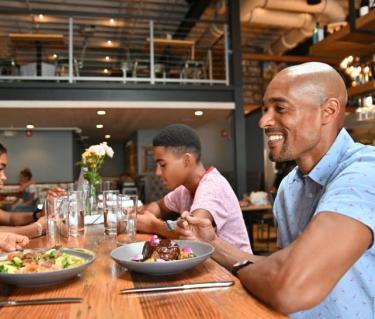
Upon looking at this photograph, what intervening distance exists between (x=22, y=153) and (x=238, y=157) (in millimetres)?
6866

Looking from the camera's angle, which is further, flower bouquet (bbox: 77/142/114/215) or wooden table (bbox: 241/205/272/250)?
wooden table (bbox: 241/205/272/250)

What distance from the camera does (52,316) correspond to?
2.58ft

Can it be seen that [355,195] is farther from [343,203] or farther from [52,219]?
[52,219]

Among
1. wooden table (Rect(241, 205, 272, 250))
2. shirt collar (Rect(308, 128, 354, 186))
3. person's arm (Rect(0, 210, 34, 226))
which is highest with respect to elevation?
shirt collar (Rect(308, 128, 354, 186))

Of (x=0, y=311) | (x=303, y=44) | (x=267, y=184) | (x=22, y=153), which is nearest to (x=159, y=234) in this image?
(x=0, y=311)

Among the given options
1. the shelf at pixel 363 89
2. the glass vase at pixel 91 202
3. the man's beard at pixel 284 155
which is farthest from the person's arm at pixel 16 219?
the shelf at pixel 363 89

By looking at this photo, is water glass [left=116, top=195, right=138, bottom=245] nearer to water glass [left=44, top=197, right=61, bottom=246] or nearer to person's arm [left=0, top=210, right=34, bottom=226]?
water glass [left=44, top=197, right=61, bottom=246]

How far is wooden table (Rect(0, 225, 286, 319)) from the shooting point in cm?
79

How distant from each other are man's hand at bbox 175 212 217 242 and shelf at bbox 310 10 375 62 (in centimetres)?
391

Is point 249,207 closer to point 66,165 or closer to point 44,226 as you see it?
point 44,226

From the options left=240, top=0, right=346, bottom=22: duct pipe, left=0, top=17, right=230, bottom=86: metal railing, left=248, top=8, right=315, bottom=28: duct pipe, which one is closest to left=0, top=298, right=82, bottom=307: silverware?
left=0, top=17, right=230, bottom=86: metal railing

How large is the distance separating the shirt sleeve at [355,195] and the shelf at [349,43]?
396 centimetres

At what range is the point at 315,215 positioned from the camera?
883 mm

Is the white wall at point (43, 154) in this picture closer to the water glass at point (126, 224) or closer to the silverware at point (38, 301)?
the water glass at point (126, 224)
